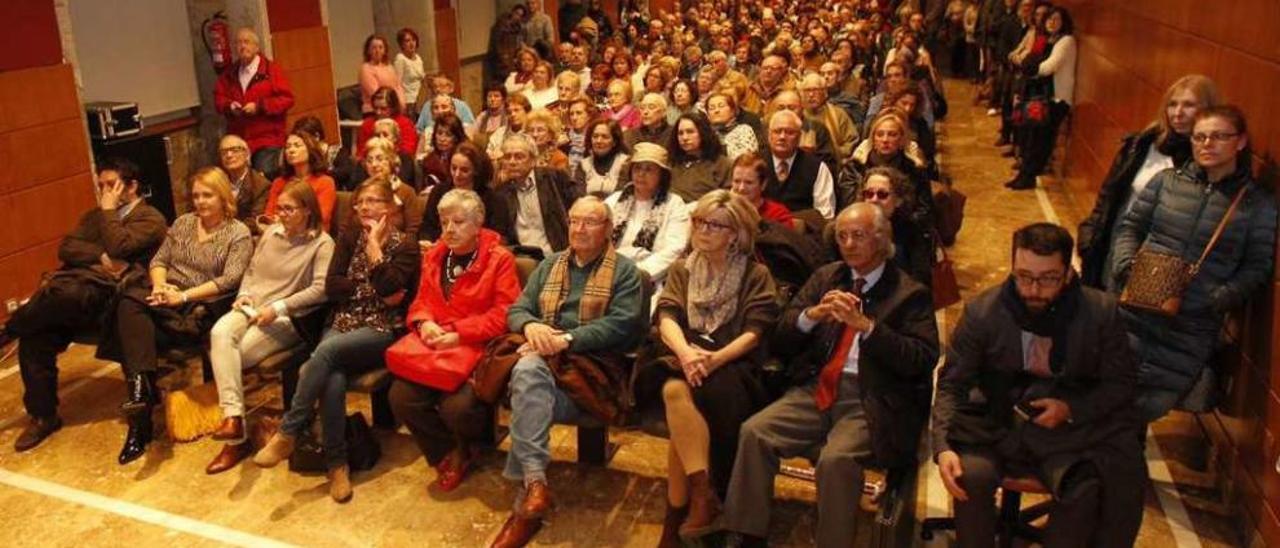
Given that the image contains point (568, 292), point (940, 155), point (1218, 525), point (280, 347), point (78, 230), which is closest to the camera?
point (1218, 525)

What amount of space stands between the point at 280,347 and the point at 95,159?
9.79ft

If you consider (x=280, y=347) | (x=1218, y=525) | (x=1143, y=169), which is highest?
(x=1143, y=169)

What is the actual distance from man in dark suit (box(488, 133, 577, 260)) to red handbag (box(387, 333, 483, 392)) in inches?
45.3

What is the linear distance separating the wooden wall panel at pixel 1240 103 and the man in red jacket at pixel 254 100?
18.6 feet

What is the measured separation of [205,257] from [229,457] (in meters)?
0.95

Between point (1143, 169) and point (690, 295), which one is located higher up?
point (1143, 169)

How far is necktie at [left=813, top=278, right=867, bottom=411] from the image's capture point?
3.51m

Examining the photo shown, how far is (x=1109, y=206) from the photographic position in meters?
4.25

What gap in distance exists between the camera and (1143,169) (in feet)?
13.6

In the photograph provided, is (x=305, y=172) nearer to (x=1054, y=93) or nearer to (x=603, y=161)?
(x=603, y=161)

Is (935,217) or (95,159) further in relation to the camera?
(95,159)

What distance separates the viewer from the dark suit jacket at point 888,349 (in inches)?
130

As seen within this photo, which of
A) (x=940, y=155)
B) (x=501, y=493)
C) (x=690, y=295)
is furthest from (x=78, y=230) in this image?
(x=940, y=155)

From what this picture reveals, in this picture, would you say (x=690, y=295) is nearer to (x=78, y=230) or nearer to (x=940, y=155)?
(x=78, y=230)
